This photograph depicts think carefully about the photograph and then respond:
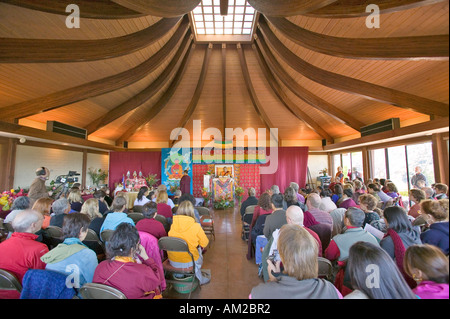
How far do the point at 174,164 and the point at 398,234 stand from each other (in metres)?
9.58

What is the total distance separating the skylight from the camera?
18.4 feet

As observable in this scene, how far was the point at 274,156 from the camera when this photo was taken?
10297 millimetres

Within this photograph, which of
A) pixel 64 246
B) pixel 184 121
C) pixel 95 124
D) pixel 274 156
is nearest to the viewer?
pixel 64 246

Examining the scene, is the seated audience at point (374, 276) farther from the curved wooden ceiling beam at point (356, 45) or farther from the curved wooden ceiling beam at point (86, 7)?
the curved wooden ceiling beam at point (86, 7)

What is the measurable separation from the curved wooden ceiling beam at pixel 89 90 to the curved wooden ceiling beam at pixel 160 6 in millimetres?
1981

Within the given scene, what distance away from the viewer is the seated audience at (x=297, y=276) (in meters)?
0.98

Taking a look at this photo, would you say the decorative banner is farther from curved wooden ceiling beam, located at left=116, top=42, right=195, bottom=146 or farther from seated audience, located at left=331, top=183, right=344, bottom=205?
seated audience, located at left=331, top=183, right=344, bottom=205

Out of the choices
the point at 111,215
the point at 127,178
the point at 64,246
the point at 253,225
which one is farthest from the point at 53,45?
the point at 127,178

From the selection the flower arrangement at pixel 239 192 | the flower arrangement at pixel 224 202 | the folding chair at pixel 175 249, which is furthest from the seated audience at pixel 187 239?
the flower arrangement at pixel 239 192

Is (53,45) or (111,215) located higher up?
(53,45)

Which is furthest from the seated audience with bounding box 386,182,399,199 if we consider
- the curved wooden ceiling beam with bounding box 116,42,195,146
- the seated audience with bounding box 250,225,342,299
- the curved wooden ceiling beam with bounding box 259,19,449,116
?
the curved wooden ceiling beam with bounding box 116,42,195,146

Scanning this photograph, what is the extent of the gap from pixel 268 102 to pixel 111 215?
26.1 ft

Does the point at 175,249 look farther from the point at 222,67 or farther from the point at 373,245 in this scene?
the point at 222,67
